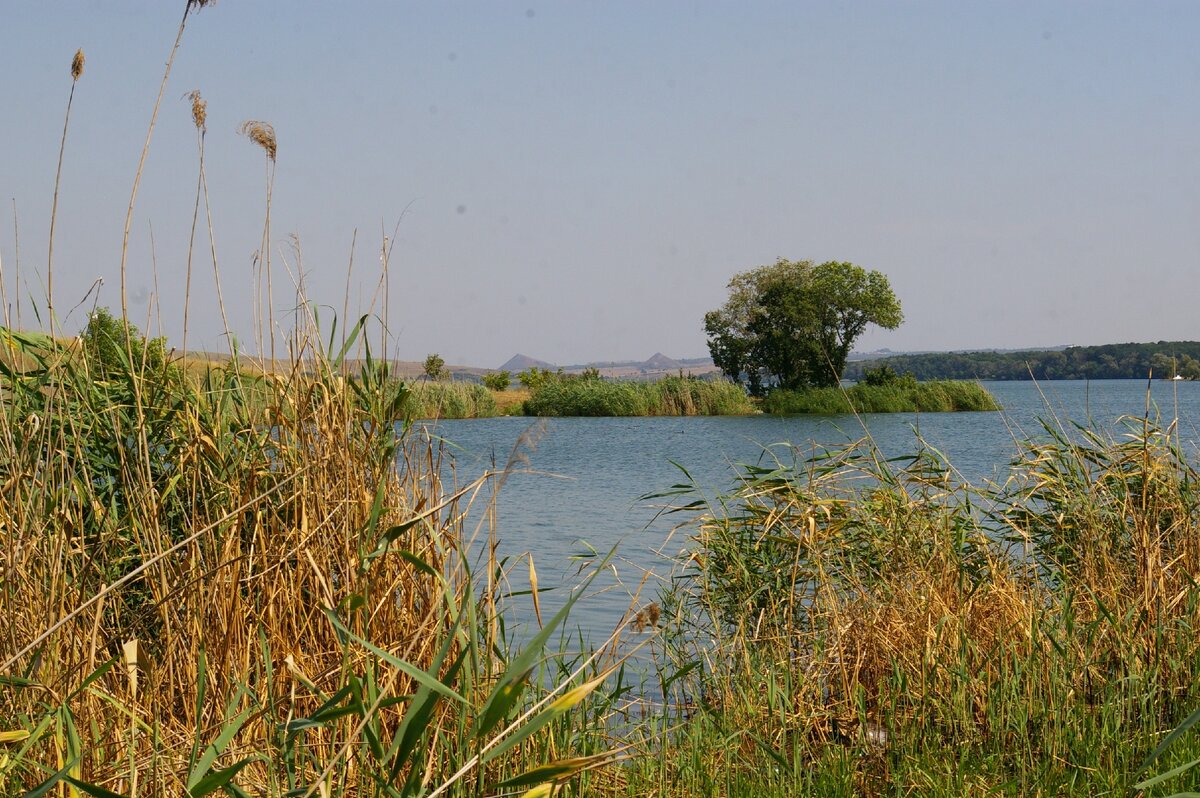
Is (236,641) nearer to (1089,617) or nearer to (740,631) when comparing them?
(740,631)

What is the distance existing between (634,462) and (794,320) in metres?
26.5

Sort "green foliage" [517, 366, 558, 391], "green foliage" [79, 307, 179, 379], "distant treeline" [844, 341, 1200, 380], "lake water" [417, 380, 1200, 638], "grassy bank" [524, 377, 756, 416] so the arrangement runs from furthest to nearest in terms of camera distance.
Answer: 1. "green foliage" [517, 366, 558, 391]
2. "distant treeline" [844, 341, 1200, 380]
3. "grassy bank" [524, 377, 756, 416]
4. "lake water" [417, 380, 1200, 638]
5. "green foliage" [79, 307, 179, 379]

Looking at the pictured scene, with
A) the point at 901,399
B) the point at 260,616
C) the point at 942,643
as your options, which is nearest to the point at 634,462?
the point at 942,643

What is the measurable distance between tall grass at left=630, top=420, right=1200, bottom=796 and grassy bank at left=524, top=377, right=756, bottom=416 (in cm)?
3330

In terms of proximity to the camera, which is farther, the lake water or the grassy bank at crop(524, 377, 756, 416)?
the grassy bank at crop(524, 377, 756, 416)

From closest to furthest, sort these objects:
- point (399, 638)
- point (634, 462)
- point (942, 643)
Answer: point (399, 638) → point (942, 643) → point (634, 462)

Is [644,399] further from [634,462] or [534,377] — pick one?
[634,462]

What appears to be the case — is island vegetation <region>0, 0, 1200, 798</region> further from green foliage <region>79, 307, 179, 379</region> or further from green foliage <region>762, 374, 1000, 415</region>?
green foliage <region>762, 374, 1000, 415</region>

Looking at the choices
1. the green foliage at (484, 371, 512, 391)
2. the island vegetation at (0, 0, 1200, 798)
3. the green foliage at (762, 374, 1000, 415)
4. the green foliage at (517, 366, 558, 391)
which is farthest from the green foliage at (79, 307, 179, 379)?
the green foliage at (484, 371, 512, 391)

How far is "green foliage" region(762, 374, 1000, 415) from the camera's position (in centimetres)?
3950

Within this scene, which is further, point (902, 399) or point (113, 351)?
point (902, 399)

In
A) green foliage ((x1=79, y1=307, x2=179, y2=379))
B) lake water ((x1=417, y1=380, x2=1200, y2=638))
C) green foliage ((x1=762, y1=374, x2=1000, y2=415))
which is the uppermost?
green foliage ((x1=79, y1=307, x2=179, y2=379))

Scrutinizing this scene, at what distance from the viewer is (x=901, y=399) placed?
1559 inches

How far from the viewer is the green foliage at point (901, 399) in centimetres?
3950
